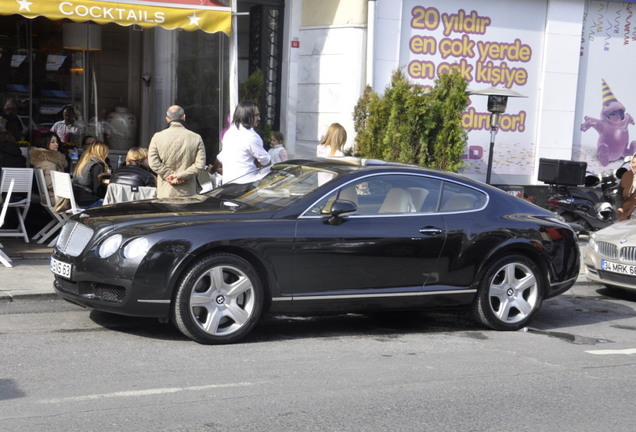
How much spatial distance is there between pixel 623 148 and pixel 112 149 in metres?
9.45

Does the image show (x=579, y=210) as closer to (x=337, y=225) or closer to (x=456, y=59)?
(x=456, y=59)

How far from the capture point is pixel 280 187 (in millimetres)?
8375

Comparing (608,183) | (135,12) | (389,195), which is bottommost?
(608,183)

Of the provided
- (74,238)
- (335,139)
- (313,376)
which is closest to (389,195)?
(313,376)

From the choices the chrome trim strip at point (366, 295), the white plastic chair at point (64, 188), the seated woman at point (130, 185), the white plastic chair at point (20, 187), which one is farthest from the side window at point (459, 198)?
the white plastic chair at point (20, 187)

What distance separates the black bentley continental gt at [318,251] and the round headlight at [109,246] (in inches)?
0.5

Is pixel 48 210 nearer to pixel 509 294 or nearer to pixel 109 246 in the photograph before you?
pixel 109 246

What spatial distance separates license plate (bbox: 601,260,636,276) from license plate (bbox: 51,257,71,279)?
6.38 m

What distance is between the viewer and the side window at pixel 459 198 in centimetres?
852

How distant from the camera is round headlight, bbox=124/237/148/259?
7172 millimetres

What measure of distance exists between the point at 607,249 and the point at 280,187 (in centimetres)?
471

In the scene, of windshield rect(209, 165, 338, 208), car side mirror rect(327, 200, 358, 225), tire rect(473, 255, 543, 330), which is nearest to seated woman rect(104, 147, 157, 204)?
windshield rect(209, 165, 338, 208)

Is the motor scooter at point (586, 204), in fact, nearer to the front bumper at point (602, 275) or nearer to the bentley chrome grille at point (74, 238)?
the front bumper at point (602, 275)

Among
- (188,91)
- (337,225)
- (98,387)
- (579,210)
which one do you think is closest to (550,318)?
(337,225)
